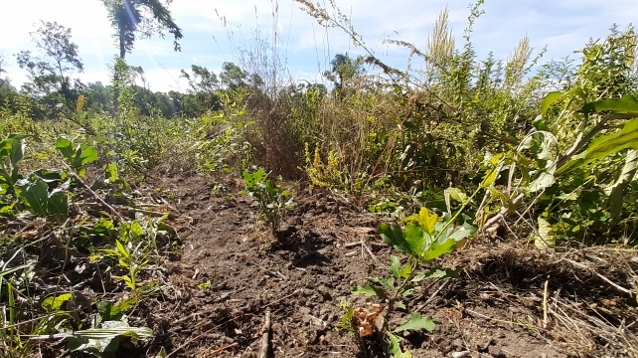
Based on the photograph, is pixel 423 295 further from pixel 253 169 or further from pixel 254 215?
pixel 253 169

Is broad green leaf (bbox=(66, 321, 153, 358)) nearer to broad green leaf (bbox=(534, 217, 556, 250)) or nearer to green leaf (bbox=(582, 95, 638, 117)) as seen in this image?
broad green leaf (bbox=(534, 217, 556, 250))

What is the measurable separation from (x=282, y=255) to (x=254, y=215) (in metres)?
0.51

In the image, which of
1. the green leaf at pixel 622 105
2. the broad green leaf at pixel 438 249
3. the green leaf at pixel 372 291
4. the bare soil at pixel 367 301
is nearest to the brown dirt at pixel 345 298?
the bare soil at pixel 367 301

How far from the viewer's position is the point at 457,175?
5.95ft

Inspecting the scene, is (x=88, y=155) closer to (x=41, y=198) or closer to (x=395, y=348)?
(x=41, y=198)

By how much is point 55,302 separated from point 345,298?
923 mm

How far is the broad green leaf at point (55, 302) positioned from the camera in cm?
103

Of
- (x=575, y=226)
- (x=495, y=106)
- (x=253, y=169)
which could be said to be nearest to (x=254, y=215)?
(x=253, y=169)

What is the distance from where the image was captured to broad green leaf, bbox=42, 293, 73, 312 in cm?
103

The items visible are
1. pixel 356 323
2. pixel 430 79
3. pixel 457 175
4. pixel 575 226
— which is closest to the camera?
pixel 356 323

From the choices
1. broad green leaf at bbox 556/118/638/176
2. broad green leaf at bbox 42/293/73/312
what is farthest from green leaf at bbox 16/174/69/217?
broad green leaf at bbox 556/118/638/176

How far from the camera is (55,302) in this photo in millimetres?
1034

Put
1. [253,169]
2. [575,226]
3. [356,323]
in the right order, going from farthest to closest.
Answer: [253,169]
[575,226]
[356,323]

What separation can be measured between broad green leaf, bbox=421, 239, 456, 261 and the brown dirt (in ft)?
0.87
